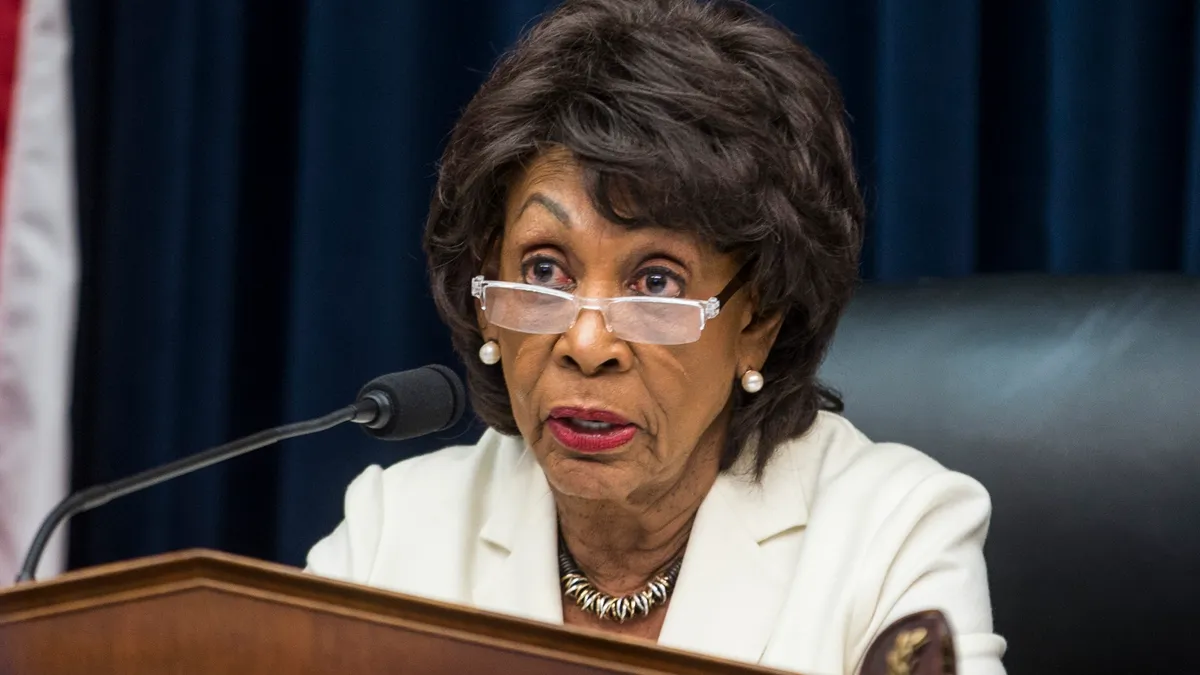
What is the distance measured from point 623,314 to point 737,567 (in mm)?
297

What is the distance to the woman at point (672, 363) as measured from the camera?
1.29 meters

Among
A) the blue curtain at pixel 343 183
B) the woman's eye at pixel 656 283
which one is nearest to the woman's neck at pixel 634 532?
the woman's eye at pixel 656 283

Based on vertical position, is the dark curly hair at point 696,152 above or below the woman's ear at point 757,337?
above

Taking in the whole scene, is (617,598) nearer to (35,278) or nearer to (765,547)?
(765,547)

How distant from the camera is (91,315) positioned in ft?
8.00

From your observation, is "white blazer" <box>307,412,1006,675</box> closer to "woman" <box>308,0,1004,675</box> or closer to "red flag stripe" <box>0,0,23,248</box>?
"woman" <box>308,0,1004,675</box>

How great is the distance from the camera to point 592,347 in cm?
127

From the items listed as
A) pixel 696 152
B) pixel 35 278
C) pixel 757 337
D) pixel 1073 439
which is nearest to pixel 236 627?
pixel 696 152

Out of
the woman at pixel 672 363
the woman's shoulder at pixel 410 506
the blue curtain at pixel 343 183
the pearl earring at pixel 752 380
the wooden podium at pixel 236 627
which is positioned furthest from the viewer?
the blue curtain at pixel 343 183

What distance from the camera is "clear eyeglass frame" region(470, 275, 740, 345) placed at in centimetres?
128

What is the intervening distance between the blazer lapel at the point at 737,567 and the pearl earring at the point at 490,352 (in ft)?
0.83

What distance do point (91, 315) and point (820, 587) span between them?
1.54m

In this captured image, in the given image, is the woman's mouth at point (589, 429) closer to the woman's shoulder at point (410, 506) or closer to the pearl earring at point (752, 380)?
the pearl earring at point (752, 380)

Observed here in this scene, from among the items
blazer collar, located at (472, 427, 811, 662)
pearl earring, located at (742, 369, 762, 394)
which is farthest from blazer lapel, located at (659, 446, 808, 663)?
pearl earring, located at (742, 369, 762, 394)
